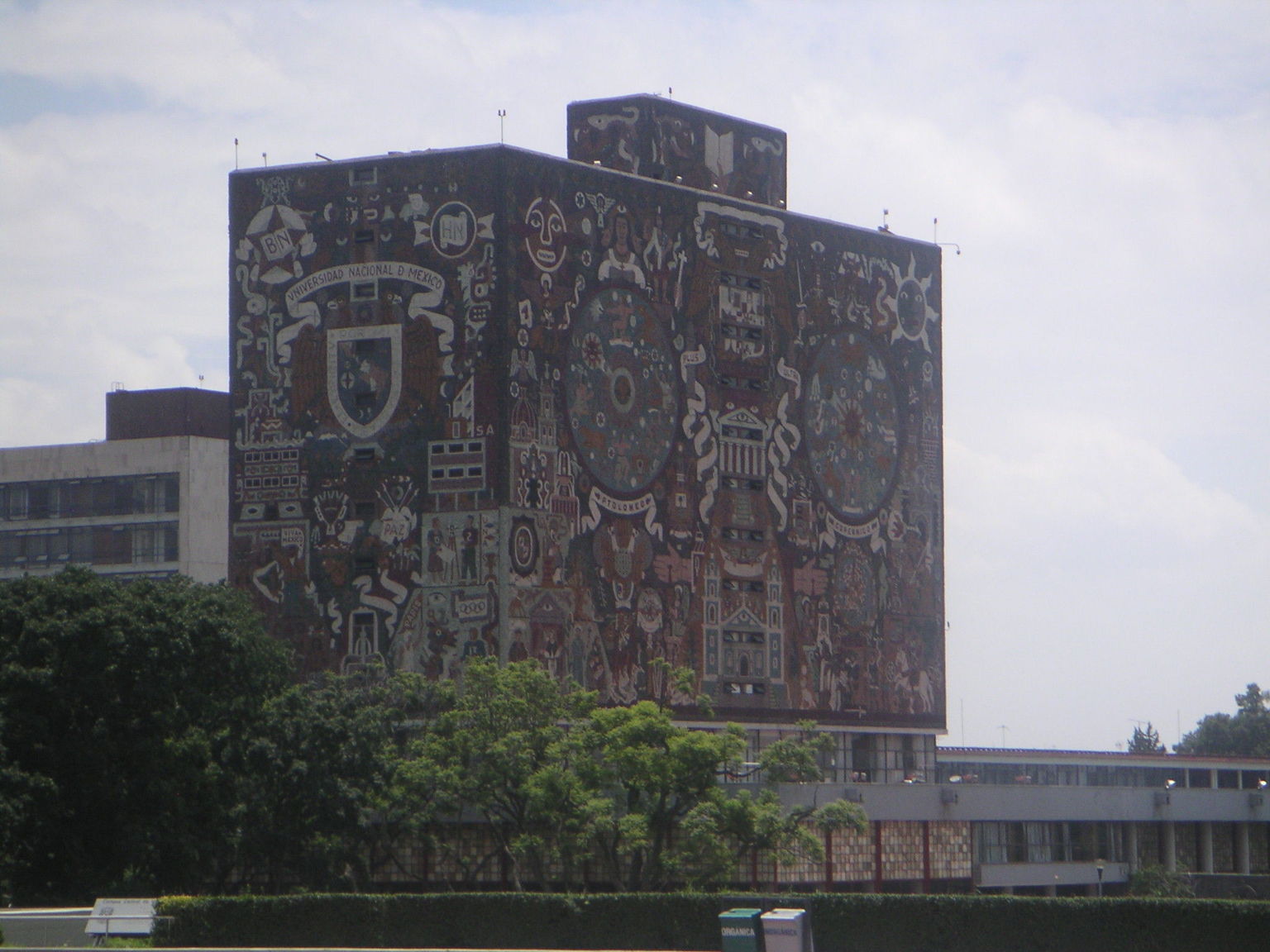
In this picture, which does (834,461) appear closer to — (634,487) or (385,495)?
(634,487)

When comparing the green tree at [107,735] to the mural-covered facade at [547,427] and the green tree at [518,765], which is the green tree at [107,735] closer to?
the green tree at [518,765]

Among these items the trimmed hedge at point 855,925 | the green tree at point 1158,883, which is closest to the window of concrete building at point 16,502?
the green tree at point 1158,883

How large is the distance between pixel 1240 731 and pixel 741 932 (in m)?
120

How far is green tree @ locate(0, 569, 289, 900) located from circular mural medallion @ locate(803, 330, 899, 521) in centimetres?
2971

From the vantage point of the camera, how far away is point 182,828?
62.2 metres

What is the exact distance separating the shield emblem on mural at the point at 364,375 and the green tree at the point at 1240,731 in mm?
95671

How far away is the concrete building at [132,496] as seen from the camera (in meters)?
99.6

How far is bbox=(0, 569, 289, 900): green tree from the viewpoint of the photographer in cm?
6059

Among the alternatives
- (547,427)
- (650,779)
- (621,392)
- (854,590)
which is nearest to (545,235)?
(621,392)

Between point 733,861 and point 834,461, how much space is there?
2721 centimetres

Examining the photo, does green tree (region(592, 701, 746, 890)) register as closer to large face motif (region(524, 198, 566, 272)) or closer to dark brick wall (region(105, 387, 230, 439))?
large face motif (region(524, 198, 566, 272))

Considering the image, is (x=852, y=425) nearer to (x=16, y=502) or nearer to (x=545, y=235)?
(x=545, y=235)

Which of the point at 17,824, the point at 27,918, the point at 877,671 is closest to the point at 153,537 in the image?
the point at 877,671

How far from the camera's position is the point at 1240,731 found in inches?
6196
